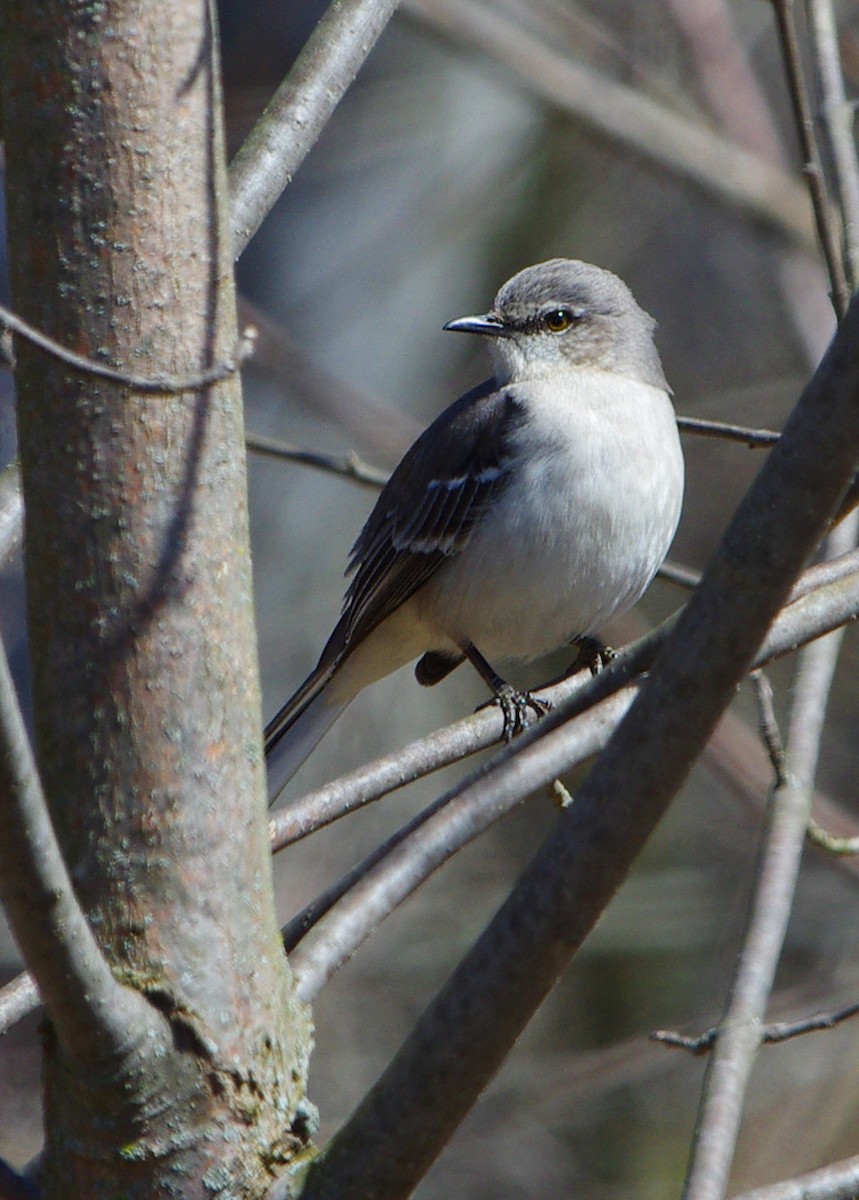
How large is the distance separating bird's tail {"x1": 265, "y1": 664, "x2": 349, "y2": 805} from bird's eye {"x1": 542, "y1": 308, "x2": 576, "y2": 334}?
1.38m

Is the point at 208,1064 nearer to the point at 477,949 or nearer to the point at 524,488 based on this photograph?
the point at 477,949

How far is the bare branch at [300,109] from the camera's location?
279 centimetres

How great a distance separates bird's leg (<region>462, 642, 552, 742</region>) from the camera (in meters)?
3.91

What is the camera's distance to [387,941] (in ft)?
25.8

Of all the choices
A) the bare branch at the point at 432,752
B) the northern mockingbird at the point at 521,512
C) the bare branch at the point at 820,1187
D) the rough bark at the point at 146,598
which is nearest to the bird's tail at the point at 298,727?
the northern mockingbird at the point at 521,512

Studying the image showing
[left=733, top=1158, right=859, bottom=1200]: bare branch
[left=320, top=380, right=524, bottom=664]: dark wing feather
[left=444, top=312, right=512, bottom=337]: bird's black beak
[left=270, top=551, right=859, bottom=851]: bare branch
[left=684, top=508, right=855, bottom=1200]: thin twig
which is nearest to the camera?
[left=733, top=1158, right=859, bottom=1200]: bare branch

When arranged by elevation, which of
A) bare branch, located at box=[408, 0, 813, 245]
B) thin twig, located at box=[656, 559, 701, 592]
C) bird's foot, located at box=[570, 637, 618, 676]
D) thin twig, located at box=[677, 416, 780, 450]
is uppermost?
bare branch, located at box=[408, 0, 813, 245]

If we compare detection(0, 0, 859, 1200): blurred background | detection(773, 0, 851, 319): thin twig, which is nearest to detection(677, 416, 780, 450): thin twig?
detection(773, 0, 851, 319): thin twig

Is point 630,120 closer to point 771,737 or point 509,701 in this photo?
point 509,701

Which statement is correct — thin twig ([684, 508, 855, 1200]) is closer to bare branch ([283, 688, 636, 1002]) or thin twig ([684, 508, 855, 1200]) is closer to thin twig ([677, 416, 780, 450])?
thin twig ([677, 416, 780, 450])

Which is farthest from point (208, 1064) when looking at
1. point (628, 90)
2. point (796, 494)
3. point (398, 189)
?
point (398, 189)

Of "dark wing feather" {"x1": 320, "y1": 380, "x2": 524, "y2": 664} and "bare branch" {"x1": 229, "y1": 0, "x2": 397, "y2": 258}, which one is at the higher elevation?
"dark wing feather" {"x1": 320, "y1": 380, "x2": 524, "y2": 664}

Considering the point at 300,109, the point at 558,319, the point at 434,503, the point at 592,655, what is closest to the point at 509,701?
the point at 592,655

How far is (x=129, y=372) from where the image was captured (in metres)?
2.05
